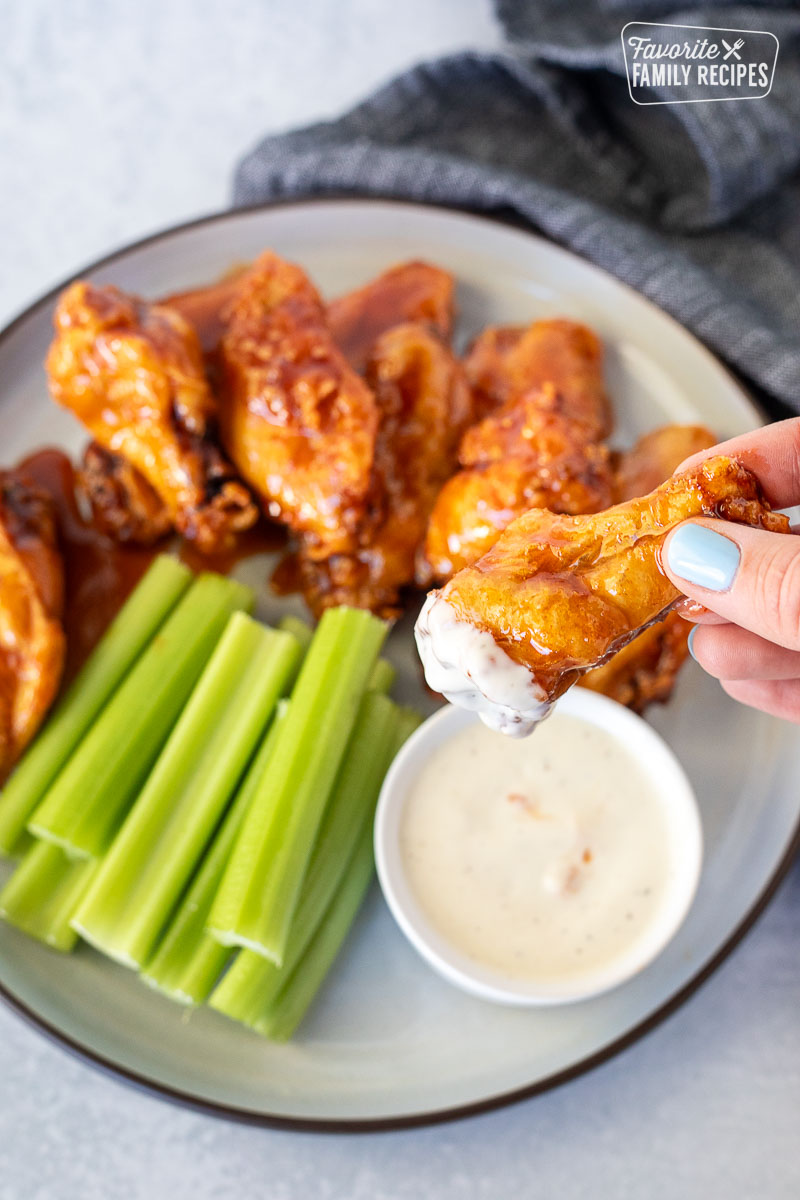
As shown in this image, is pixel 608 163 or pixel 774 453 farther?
pixel 608 163

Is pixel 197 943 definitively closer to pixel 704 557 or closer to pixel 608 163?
pixel 704 557

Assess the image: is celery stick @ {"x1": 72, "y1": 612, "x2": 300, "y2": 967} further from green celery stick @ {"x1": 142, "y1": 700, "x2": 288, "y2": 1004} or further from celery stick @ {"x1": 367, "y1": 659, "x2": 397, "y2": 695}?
celery stick @ {"x1": 367, "y1": 659, "x2": 397, "y2": 695}

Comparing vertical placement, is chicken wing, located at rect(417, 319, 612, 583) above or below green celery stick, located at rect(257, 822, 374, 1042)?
above

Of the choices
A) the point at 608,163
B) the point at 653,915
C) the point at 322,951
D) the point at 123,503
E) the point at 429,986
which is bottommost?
the point at 429,986

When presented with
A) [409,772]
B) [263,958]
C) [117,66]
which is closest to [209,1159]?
[263,958]

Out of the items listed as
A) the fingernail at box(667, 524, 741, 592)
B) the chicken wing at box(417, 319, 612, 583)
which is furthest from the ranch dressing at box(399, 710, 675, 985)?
the fingernail at box(667, 524, 741, 592)

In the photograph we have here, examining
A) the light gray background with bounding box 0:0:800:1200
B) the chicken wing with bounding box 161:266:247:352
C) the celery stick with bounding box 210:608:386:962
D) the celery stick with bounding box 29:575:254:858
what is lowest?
the light gray background with bounding box 0:0:800:1200

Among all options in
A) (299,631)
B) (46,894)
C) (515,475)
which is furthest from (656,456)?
(46,894)
